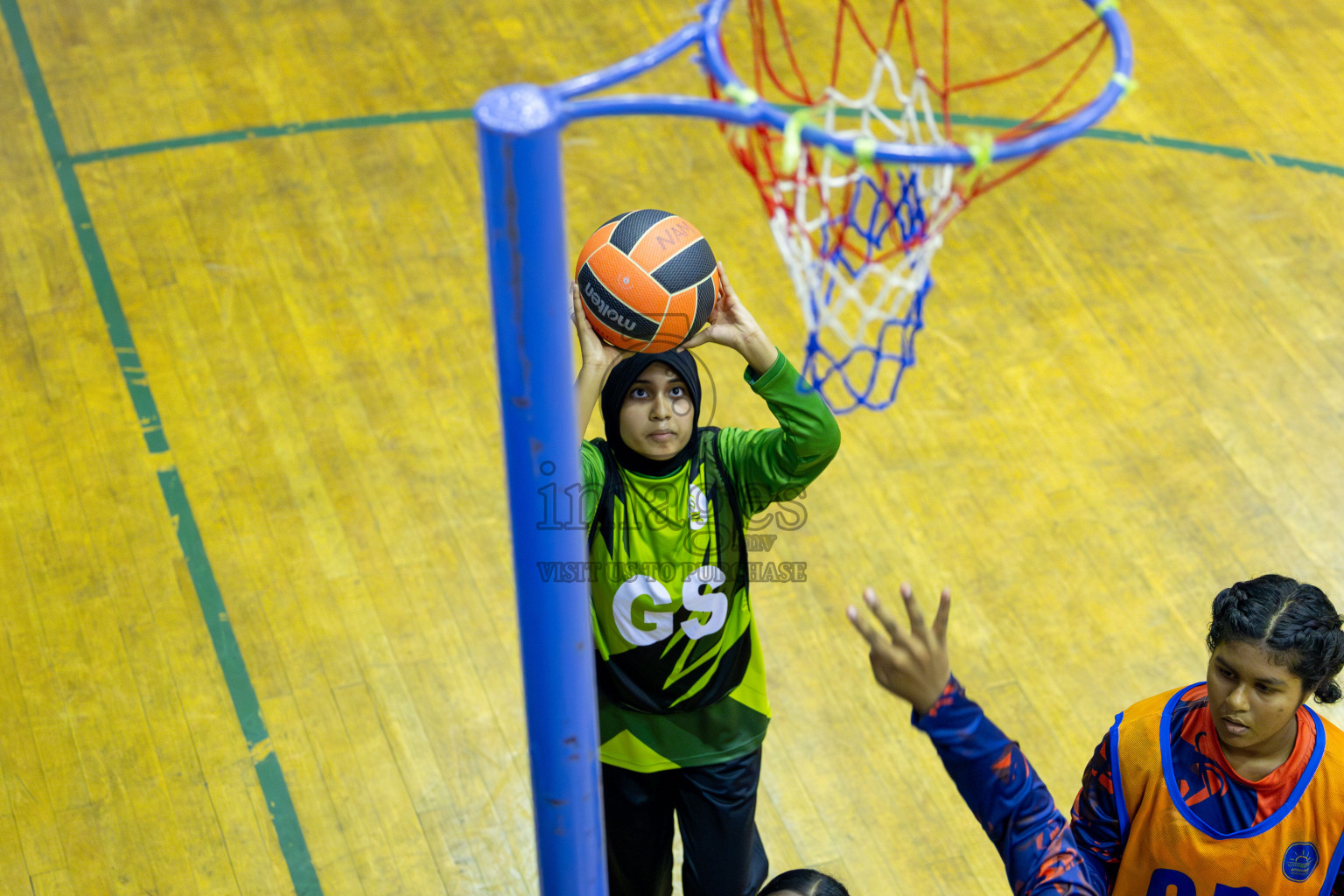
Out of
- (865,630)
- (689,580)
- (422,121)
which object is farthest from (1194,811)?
(422,121)

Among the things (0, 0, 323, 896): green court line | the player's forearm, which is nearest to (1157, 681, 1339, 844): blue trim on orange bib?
the player's forearm

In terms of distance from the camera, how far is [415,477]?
484 cm

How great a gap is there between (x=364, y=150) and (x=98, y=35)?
1.66 m

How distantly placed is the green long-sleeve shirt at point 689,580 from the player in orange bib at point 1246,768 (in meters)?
0.85

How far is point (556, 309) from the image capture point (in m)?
1.82

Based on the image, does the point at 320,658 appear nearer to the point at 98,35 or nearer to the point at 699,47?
the point at 699,47

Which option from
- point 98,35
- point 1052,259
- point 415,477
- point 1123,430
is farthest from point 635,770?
point 98,35

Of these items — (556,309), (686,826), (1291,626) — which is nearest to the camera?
(556,309)

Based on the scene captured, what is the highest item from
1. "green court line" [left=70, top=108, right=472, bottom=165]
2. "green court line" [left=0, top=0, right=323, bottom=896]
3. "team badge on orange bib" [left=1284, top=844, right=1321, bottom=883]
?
"team badge on orange bib" [left=1284, top=844, right=1321, bottom=883]

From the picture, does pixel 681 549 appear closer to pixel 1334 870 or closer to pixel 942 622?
pixel 942 622

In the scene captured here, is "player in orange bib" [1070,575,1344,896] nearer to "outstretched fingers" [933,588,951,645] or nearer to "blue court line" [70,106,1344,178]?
"outstretched fingers" [933,588,951,645]

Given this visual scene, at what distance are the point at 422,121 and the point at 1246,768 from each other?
4.86 metres

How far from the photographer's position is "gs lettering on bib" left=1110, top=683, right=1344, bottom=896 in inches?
95.6

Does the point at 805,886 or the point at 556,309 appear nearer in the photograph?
the point at 556,309
